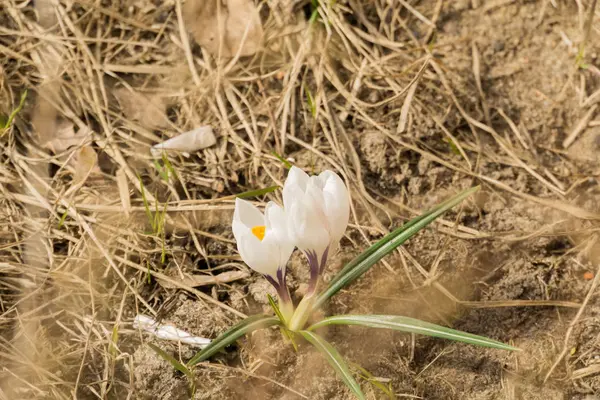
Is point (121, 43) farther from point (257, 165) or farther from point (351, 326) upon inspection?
point (351, 326)

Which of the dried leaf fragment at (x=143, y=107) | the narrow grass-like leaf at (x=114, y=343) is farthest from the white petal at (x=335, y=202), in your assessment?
the dried leaf fragment at (x=143, y=107)

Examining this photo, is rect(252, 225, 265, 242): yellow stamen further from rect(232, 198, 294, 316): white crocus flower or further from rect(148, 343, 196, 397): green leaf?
rect(148, 343, 196, 397): green leaf

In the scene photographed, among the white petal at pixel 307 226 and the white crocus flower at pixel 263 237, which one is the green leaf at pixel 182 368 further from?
the white petal at pixel 307 226

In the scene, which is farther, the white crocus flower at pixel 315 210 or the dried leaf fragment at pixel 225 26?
the dried leaf fragment at pixel 225 26

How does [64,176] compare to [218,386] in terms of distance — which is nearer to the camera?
[218,386]

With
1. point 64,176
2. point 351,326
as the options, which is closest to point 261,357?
point 351,326

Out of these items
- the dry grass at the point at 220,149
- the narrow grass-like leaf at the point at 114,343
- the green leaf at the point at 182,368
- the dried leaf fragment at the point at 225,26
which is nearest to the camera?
the green leaf at the point at 182,368
